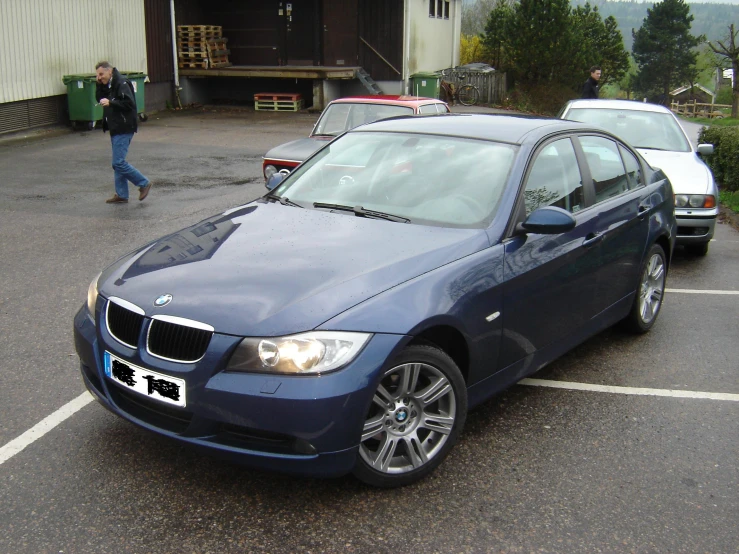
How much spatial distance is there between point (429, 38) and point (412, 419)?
28.5 meters

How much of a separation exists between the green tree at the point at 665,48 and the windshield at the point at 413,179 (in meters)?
81.0

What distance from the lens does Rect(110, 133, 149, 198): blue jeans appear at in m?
10.4

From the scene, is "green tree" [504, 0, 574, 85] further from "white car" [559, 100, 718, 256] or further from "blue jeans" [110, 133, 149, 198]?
"blue jeans" [110, 133, 149, 198]

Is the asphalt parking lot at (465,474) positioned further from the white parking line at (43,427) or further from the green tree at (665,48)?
the green tree at (665,48)

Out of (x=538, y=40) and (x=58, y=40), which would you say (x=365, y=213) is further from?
(x=538, y=40)

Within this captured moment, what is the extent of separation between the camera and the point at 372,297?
11.5 ft

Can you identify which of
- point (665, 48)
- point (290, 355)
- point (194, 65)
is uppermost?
point (665, 48)

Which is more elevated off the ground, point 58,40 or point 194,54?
point 58,40

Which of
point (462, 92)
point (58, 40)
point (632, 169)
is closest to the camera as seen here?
point (632, 169)

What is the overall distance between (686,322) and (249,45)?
23560 millimetres

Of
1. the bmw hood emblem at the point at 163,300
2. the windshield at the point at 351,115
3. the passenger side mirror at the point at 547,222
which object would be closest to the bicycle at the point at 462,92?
the windshield at the point at 351,115

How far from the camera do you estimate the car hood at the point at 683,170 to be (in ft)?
27.7

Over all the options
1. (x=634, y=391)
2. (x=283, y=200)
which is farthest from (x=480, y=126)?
(x=634, y=391)

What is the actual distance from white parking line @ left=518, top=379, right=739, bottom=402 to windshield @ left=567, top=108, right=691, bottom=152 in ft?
17.1
